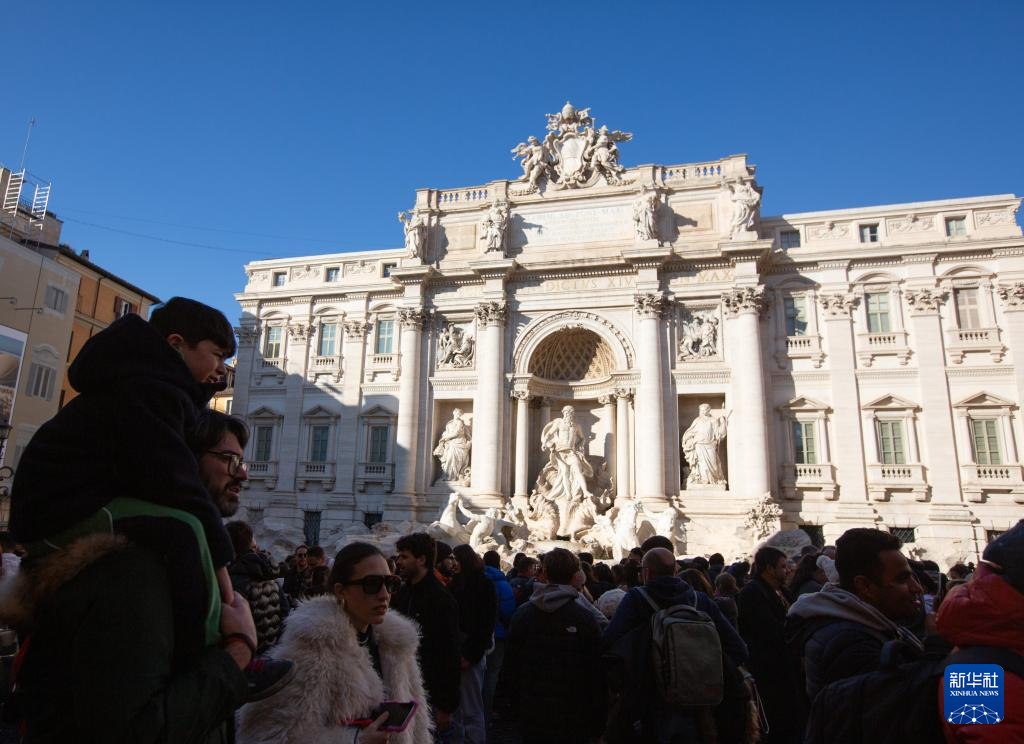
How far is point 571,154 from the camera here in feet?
84.6

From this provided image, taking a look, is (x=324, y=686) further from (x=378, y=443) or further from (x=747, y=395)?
(x=378, y=443)

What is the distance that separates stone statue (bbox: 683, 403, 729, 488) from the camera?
2195cm

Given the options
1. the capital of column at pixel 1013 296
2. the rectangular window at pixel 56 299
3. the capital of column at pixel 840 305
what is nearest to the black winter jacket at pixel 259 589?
the capital of column at pixel 840 305

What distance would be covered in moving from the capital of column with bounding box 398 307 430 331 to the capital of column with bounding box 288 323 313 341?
15.9 ft

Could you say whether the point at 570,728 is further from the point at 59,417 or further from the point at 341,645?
the point at 59,417

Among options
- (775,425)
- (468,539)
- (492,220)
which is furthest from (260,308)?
(775,425)

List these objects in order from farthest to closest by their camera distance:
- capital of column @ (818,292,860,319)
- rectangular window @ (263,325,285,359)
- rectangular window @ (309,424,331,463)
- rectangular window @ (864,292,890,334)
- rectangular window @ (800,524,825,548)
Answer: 1. rectangular window @ (263,325,285,359)
2. rectangular window @ (309,424,331,463)
3. capital of column @ (818,292,860,319)
4. rectangular window @ (864,292,890,334)
5. rectangular window @ (800,524,825,548)

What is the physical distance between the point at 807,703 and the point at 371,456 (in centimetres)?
2257

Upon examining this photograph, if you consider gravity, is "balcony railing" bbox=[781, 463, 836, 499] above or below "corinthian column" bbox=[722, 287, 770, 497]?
below

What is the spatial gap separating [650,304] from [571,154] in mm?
7057

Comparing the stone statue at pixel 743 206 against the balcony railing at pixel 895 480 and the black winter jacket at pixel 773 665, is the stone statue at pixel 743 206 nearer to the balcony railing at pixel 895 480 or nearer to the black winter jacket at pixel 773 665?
the balcony railing at pixel 895 480

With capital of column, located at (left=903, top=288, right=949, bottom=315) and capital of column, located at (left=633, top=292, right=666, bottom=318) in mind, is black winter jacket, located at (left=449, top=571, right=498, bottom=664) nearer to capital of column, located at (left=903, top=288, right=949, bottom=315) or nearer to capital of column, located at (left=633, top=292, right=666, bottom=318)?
capital of column, located at (left=633, top=292, right=666, bottom=318)

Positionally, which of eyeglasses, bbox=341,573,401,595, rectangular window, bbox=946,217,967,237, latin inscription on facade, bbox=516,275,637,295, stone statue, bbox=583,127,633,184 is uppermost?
stone statue, bbox=583,127,633,184

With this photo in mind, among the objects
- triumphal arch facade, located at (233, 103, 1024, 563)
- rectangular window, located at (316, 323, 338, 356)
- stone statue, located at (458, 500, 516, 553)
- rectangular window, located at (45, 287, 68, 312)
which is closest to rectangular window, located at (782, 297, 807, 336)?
triumphal arch facade, located at (233, 103, 1024, 563)
